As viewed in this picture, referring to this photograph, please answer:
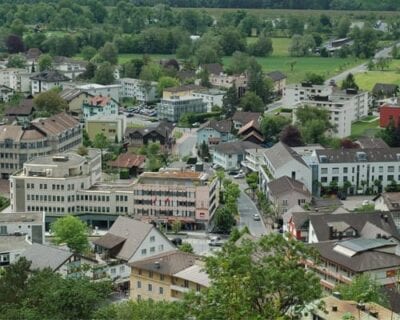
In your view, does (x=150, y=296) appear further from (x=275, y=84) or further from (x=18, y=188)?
(x=275, y=84)

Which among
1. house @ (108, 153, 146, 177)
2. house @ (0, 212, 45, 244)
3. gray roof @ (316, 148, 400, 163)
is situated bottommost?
house @ (108, 153, 146, 177)

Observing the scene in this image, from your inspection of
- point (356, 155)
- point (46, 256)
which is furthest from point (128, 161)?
point (46, 256)

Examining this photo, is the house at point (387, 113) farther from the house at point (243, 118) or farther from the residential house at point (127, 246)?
the residential house at point (127, 246)

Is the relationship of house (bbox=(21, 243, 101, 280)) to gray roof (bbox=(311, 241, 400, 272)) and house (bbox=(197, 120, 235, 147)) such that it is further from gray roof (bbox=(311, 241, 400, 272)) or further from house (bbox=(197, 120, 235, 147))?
house (bbox=(197, 120, 235, 147))

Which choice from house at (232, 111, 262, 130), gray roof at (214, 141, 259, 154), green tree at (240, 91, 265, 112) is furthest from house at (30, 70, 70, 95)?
gray roof at (214, 141, 259, 154)

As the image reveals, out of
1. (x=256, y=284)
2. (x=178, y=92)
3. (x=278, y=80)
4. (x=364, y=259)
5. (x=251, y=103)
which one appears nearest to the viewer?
(x=256, y=284)

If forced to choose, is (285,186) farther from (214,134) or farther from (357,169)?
(214,134)
